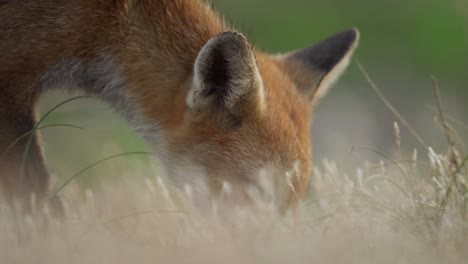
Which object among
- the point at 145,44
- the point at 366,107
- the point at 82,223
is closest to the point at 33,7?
the point at 145,44

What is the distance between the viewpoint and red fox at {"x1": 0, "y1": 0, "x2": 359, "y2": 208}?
5559 mm

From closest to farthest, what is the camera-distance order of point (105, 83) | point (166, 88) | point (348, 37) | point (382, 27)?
point (166, 88), point (105, 83), point (348, 37), point (382, 27)

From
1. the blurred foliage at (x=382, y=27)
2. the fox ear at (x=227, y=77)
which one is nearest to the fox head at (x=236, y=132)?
the fox ear at (x=227, y=77)

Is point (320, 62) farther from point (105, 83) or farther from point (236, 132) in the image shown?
point (105, 83)

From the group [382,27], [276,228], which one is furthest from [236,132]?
[382,27]

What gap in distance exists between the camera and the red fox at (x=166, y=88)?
5559 millimetres

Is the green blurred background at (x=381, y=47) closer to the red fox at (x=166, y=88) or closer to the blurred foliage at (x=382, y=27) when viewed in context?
the blurred foliage at (x=382, y=27)

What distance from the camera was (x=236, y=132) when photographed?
18.7ft

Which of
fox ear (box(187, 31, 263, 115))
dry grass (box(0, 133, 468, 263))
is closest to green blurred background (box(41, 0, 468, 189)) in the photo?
fox ear (box(187, 31, 263, 115))

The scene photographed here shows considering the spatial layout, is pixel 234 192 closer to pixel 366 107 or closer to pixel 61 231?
pixel 61 231

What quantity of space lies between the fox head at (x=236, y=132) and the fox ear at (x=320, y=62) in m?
0.50

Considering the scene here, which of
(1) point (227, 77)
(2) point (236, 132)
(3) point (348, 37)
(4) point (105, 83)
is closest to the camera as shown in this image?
(1) point (227, 77)

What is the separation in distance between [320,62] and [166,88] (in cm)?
141

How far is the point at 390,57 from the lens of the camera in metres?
15.2
